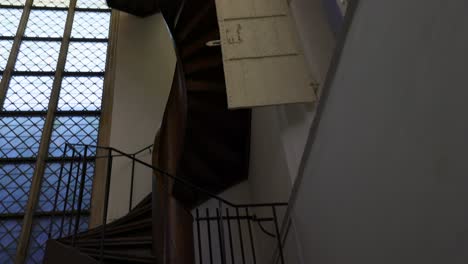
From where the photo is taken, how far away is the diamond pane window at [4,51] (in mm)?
6492

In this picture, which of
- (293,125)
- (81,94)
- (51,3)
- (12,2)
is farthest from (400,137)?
(12,2)

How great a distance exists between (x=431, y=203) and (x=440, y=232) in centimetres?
9

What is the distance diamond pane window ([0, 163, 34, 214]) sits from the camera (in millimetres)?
5117

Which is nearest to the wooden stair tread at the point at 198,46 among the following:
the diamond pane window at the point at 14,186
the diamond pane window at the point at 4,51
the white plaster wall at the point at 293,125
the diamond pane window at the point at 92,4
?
the white plaster wall at the point at 293,125

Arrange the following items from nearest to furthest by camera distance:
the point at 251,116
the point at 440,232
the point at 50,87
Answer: the point at 440,232 < the point at 251,116 < the point at 50,87

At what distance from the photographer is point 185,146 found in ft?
14.7

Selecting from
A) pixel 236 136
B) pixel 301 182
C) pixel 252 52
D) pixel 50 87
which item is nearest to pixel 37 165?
pixel 50 87

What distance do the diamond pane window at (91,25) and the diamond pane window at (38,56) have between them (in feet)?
1.56

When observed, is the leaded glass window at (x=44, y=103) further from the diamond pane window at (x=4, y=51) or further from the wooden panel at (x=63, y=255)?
the wooden panel at (x=63, y=255)

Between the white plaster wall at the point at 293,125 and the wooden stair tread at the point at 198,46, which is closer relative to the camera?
the white plaster wall at the point at 293,125

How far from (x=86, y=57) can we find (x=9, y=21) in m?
1.56

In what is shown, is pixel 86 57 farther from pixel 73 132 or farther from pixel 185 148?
pixel 185 148

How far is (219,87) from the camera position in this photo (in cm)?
434

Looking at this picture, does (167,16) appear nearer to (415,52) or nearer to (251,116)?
(251,116)
